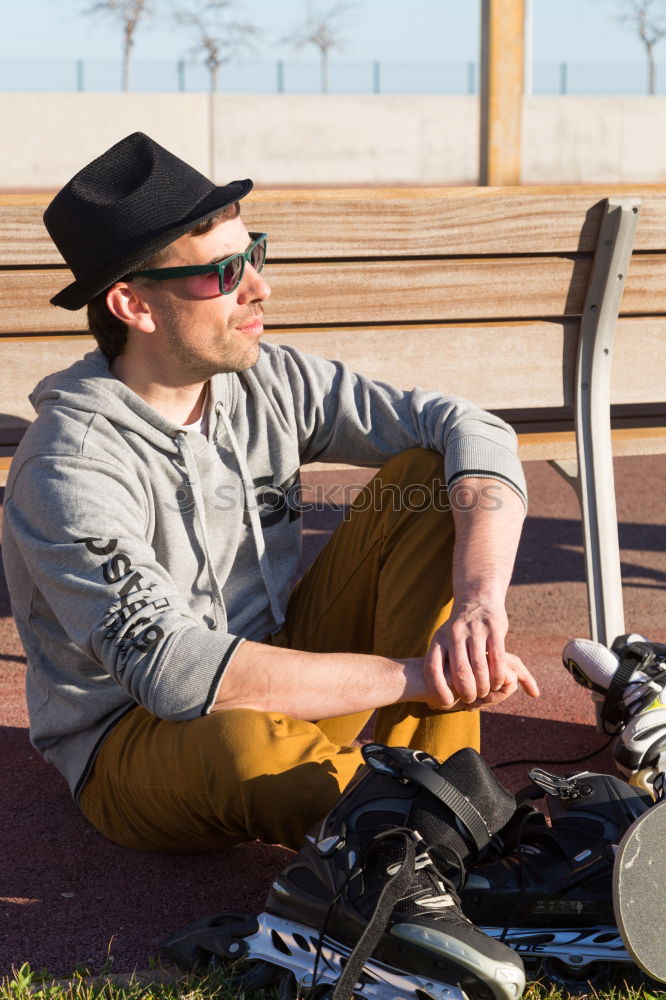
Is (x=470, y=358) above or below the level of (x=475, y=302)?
below

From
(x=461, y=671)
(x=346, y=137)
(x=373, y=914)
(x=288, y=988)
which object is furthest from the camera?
(x=346, y=137)

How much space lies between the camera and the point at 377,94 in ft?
109

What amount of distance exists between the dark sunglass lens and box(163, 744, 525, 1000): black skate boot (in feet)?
3.65

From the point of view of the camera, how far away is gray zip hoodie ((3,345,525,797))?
2438 mm

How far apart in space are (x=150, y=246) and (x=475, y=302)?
1.11 m

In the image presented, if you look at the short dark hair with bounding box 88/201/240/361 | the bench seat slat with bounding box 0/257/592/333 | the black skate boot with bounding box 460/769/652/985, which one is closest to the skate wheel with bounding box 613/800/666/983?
the black skate boot with bounding box 460/769/652/985

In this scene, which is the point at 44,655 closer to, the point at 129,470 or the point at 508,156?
the point at 129,470

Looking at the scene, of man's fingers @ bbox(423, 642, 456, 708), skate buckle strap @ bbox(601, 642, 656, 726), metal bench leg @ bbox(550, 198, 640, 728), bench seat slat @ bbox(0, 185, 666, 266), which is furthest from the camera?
metal bench leg @ bbox(550, 198, 640, 728)

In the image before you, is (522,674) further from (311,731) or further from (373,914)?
(373,914)

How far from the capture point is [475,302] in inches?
136

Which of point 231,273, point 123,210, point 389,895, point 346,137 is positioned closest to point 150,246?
point 123,210

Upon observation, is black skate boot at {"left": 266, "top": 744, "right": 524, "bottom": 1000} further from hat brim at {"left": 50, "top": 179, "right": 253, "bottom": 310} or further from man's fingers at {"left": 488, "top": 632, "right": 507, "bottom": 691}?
hat brim at {"left": 50, "top": 179, "right": 253, "bottom": 310}

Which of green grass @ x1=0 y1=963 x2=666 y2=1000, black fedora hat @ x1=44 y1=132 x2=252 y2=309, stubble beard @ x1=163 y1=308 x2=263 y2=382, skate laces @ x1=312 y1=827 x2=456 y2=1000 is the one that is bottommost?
green grass @ x1=0 y1=963 x2=666 y2=1000

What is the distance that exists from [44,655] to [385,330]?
1.32 metres
